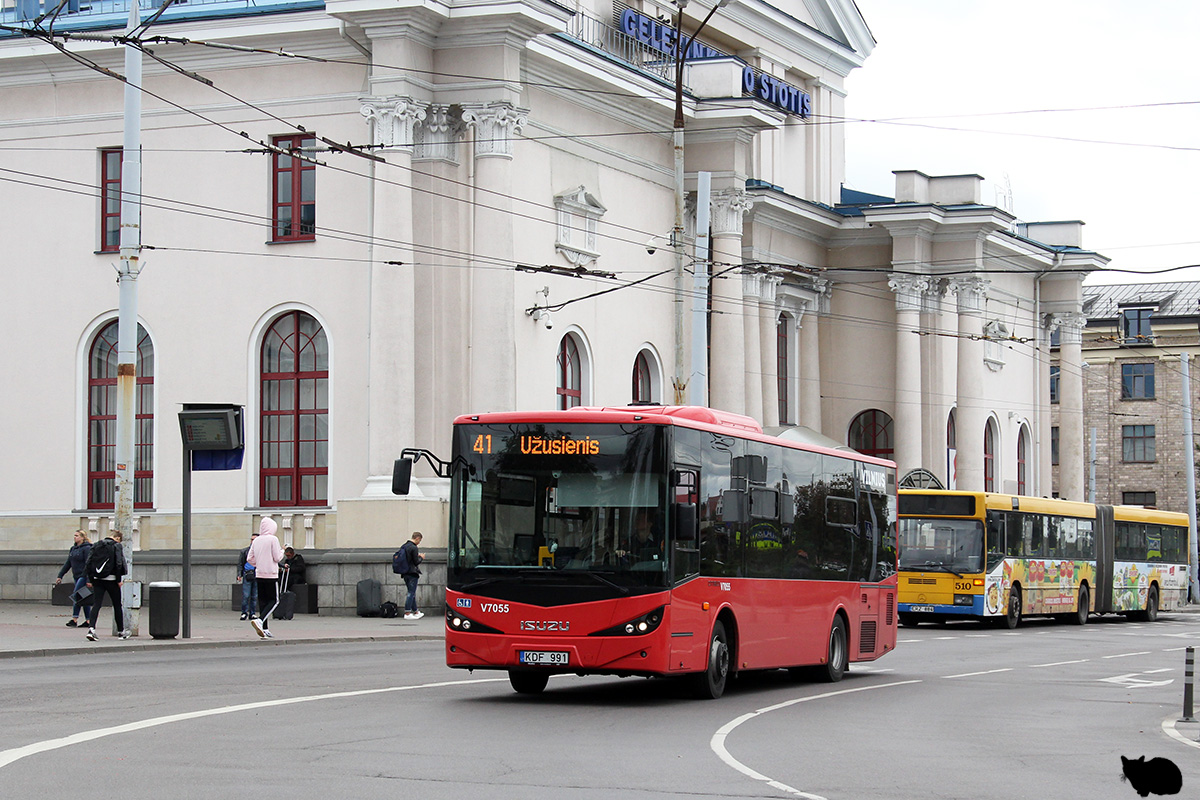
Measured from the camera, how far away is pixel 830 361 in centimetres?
5547

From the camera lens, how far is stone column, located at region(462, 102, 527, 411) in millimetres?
35969

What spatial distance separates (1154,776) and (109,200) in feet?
105

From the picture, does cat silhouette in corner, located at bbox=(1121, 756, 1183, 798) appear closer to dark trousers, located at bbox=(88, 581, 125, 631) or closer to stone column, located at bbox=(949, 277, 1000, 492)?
dark trousers, located at bbox=(88, 581, 125, 631)

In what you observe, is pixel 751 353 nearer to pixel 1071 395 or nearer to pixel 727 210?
pixel 727 210

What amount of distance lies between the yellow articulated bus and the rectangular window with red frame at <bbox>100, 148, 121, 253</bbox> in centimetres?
1733

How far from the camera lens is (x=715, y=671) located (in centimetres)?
1783

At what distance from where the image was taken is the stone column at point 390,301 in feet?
116

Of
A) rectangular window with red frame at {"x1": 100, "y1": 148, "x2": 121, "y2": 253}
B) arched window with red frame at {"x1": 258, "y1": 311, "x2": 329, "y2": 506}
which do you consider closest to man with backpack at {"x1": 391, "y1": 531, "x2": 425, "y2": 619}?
arched window with red frame at {"x1": 258, "y1": 311, "x2": 329, "y2": 506}

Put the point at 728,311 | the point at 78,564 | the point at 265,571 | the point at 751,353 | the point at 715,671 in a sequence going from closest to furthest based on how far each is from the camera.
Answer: the point at 715,671 → the point at 265,571 → the point at 78,564 → the point at 728,311 → the point at 751,353

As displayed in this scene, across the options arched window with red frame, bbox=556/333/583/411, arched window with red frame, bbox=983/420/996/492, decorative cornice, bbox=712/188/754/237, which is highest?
decorative cornice, bbox=712/188/754/237

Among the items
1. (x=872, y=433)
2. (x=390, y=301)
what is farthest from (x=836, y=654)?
(x=872, y=433)

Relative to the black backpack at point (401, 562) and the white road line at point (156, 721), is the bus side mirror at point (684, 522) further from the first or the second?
the black backpack at point (401, 562)

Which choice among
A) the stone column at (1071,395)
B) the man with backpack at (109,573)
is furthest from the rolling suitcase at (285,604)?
the stone column at (1071,395)

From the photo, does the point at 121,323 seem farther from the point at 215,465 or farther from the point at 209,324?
the point at 209,324
